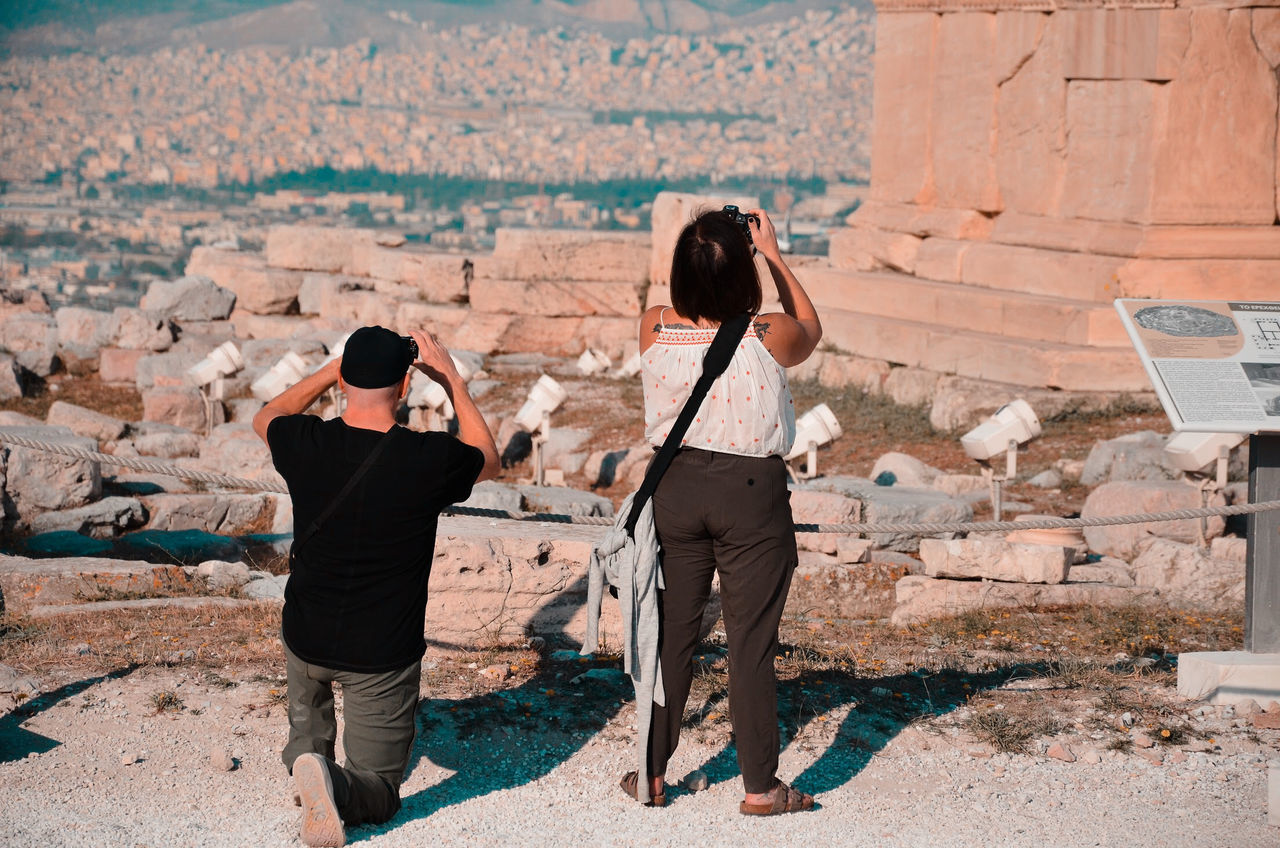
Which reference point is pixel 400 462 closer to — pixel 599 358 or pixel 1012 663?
pixel 1012 663

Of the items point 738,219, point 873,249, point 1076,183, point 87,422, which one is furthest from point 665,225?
point 738,219

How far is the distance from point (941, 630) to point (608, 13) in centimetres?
15188

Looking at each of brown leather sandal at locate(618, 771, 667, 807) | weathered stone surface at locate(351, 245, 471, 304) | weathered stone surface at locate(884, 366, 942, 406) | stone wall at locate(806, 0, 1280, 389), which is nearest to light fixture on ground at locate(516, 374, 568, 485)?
weathered stone surface at locate(884, 366, 942, 406)

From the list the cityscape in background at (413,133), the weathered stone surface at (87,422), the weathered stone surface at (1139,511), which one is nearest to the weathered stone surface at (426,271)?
the weathered stone surface at (87,422)

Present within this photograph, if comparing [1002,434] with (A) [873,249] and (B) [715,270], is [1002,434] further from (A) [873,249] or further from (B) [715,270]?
(B) [715,270]

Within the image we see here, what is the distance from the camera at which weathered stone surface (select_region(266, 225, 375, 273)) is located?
712 inches

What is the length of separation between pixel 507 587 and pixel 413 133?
326ft

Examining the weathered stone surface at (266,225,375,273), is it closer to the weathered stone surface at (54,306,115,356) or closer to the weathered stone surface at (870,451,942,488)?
the weathered stone surface at (54,306,115,356)

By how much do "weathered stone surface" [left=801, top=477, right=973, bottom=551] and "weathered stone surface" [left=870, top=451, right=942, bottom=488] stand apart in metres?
1.13

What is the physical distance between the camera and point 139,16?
15275 centimetres

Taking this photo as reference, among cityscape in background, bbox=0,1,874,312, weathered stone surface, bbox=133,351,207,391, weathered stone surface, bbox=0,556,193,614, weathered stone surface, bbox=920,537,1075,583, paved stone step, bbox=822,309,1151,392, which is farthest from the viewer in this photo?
cityscape in background, bbox=0,1,874,312

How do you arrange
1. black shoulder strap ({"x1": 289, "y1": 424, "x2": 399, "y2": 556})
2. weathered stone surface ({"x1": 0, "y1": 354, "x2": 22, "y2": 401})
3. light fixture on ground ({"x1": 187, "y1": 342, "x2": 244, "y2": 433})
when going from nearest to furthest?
black shoulder strap ({"x1": 289, "y1": 424, "x2": 399, "y2": 556}) < light fixture on ground ({"x1": 187, "y1": 342, "x2": 244, "y2": 433}) < weathered stone surface ({"x1": 0, "y1": 354, "x2": 22, "y2": 401})

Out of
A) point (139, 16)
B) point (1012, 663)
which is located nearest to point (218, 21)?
point (139, 16)

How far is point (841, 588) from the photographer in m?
7.68
